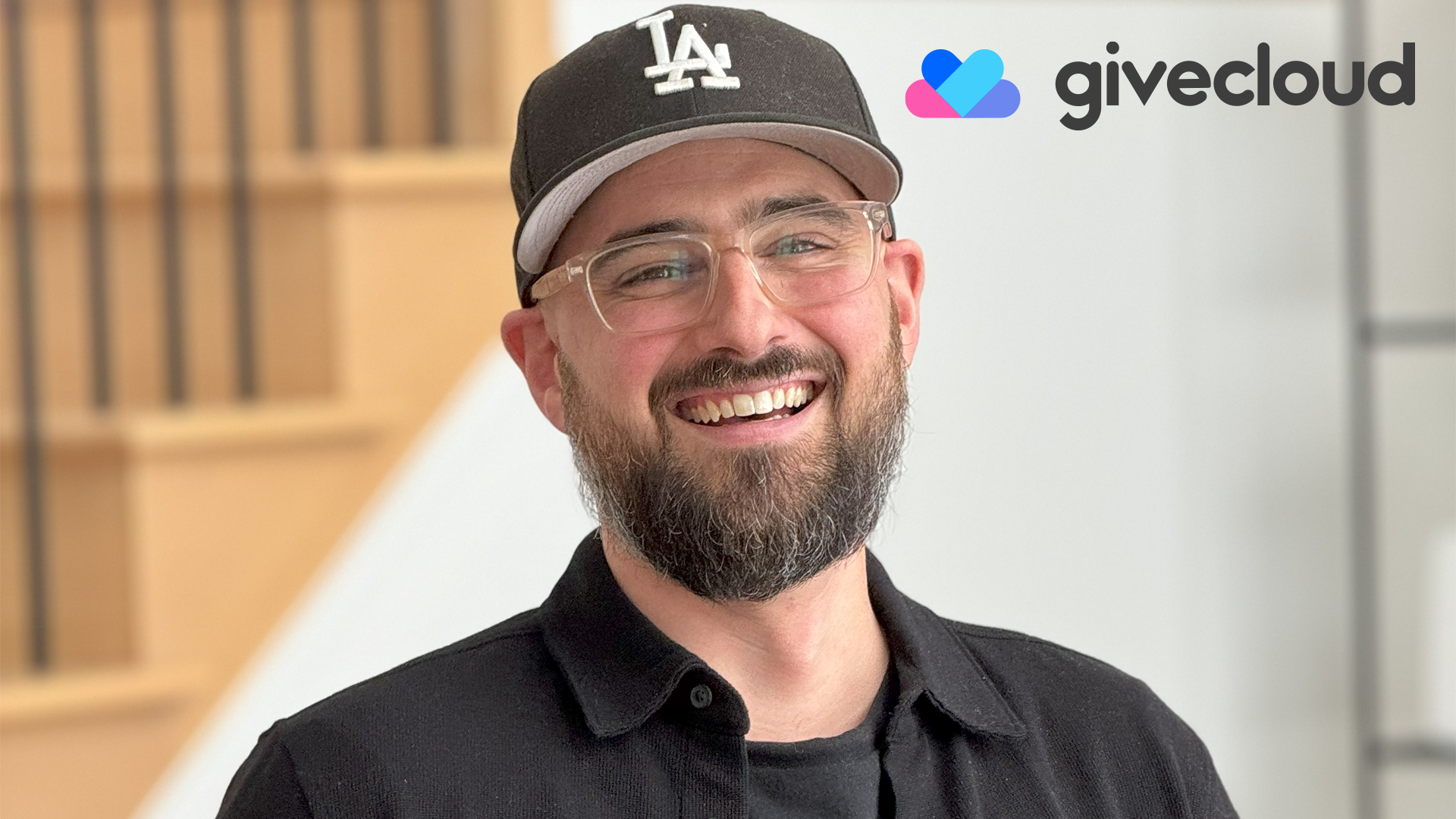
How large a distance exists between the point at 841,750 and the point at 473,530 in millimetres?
836

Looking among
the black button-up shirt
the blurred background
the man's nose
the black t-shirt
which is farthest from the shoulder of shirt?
the blurred background

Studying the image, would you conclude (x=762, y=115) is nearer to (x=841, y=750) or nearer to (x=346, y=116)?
(x=841, y=750)

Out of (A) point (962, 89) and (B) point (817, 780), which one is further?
(A) point (962, 89)

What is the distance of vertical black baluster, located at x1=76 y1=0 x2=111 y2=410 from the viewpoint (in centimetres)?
195

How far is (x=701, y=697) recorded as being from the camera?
1.05 m

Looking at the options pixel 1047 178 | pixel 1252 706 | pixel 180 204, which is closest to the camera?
pixel 180 204

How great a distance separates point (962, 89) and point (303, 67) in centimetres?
88

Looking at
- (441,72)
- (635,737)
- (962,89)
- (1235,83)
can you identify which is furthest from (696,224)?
(1235,83)

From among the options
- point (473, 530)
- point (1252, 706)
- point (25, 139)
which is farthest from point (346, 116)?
point (1252, 706)

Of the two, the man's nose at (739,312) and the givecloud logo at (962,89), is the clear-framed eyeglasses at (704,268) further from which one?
the givecloud logo at (962,89)

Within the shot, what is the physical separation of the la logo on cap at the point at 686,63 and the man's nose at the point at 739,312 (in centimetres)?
11

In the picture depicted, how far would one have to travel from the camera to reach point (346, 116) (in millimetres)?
2053

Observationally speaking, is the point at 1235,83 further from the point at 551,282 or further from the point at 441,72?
the point at 551,282

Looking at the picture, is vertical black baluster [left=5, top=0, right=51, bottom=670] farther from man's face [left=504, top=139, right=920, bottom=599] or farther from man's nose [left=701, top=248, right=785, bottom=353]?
man's nose [left=701, top=248, right=785, bottom=353]
